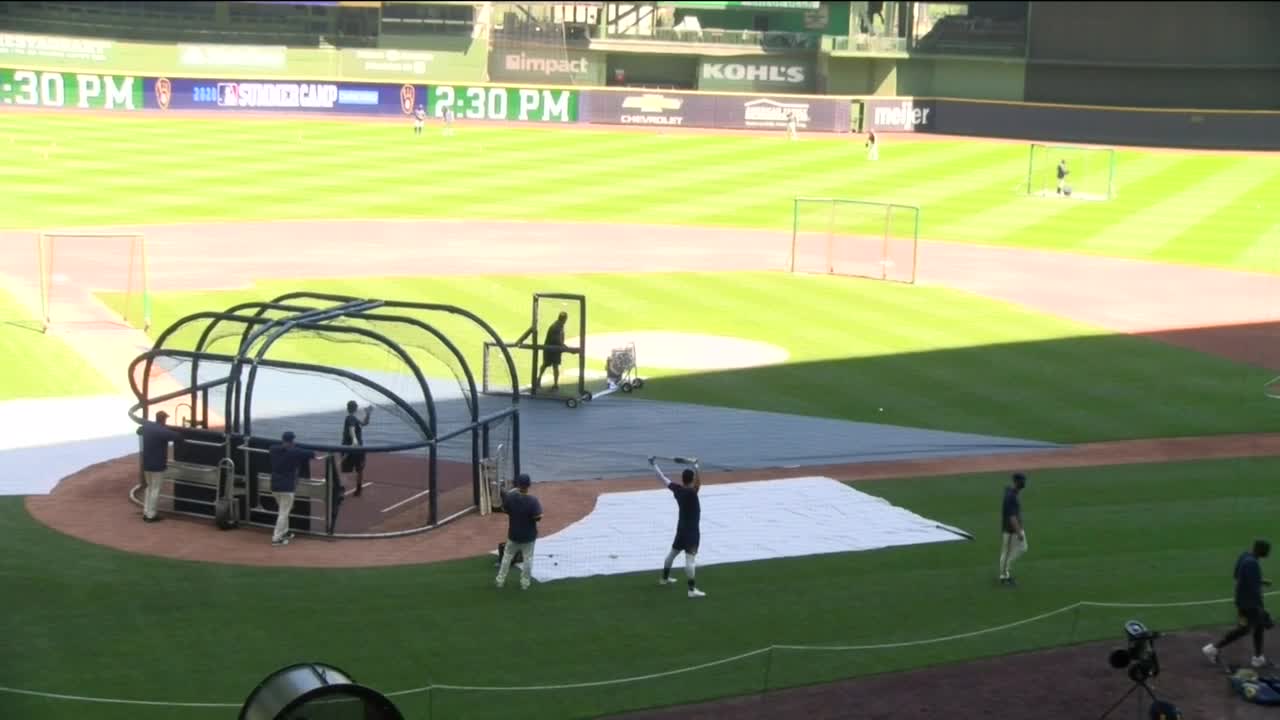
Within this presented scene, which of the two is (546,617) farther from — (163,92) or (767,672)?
(163,92)

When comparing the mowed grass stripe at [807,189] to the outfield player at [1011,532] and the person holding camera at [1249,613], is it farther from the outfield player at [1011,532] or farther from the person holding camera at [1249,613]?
the person holding camera at [1249,613]

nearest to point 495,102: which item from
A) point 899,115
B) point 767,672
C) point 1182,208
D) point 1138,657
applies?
point 899,115

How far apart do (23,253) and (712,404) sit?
23554mm

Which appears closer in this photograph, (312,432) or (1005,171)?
(312,432)

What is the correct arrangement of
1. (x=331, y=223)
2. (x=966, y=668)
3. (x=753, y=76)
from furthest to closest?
1. (x=753, y=76)
2. (x=331, y=223)
3. (x=966, y=668)

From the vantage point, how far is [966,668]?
54.2 ft

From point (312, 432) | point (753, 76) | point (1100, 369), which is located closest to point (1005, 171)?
point (753, 76)

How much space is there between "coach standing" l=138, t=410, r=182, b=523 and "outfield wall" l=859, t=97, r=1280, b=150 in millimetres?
69828

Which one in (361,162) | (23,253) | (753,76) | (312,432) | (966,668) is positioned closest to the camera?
(966,668)

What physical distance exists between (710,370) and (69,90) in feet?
175

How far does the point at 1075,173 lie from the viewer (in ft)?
232

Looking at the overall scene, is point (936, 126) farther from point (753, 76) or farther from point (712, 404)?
point (712, 404)

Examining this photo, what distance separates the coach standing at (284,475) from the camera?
20297mm

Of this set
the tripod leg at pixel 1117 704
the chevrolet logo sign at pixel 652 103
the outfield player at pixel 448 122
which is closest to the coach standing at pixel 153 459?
the tripod leg at pixel 1117 704
